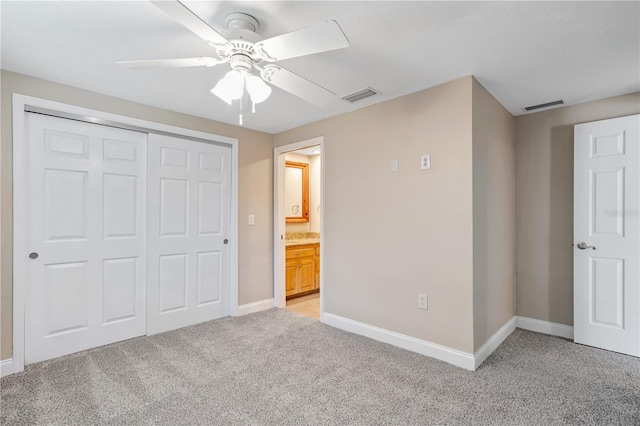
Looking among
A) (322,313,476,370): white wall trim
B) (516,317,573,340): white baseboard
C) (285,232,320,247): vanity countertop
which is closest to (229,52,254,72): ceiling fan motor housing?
(322,313,476,370): white wall trim

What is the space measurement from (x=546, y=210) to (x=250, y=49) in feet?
10.8

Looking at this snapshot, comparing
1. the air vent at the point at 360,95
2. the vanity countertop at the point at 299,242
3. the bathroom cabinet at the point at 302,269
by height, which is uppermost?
the air vent at the point at 360,95

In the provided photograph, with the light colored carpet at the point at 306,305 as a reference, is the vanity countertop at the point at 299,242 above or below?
above

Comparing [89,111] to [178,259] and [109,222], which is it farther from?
[178,259]

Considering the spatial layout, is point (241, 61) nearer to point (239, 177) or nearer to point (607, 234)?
point (239, 177)

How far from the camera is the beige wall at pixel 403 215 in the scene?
2529 millimetres

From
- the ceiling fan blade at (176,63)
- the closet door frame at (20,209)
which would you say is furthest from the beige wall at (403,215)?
the closet door frame at (20,209)

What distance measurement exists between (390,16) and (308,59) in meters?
0.67

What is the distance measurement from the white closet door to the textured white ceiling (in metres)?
0.70

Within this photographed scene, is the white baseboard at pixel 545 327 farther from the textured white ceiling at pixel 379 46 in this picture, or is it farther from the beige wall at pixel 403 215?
the textured white ceiling at pixel 379 46

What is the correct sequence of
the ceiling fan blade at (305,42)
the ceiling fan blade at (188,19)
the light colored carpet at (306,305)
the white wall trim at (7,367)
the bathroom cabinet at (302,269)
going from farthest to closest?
the bathroom cabinet at (302,269), the light colored carpet at (306,305), the white wall trim at (7,367), the ceiling fan blade at (305,42), the ceiling fan blade at (188,19)

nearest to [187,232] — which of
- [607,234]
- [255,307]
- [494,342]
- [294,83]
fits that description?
[255,307]

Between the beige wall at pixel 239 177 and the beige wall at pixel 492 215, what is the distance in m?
2.53

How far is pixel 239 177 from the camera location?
3.85 m
